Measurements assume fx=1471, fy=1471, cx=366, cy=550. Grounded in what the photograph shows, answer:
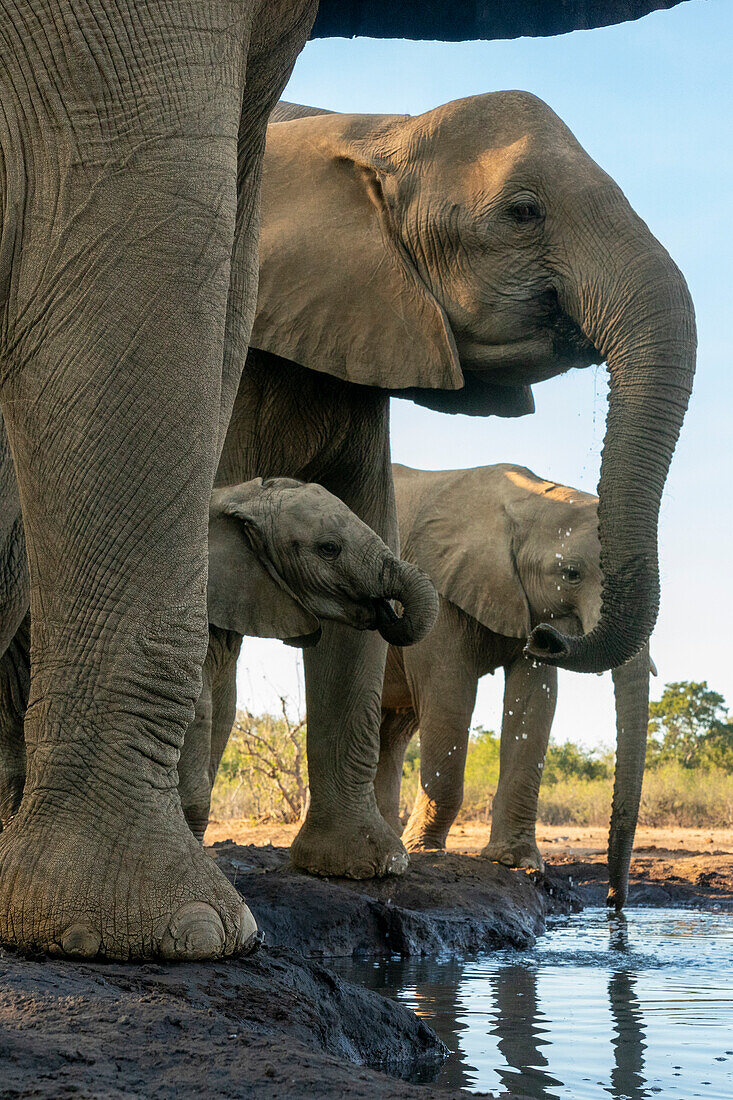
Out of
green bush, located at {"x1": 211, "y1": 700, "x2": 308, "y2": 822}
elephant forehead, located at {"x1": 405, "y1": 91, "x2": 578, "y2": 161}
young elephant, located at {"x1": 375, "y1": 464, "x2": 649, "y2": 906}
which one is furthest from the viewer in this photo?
green bush, located at {"x1": 211, "y1": 700, "x2": 308, "y2": 822}

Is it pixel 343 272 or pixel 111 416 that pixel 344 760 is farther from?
pixel 111 416

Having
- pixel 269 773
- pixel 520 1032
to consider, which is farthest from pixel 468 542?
pixel 269 773

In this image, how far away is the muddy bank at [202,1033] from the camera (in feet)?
4.57

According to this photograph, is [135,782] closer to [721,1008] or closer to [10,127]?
[10,127]

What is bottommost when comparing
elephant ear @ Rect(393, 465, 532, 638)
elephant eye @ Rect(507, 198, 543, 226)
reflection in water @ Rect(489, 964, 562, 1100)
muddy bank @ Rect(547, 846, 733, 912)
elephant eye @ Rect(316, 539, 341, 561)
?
reflection in water @ Rect(489, 964, 562, 1100)

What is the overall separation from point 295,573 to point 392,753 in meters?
3.86

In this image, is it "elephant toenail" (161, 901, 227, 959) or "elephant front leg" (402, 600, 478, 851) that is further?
"elephant front leg" (402, 600, 478, 851)

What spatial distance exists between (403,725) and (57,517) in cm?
586

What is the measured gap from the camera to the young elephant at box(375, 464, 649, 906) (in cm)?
609

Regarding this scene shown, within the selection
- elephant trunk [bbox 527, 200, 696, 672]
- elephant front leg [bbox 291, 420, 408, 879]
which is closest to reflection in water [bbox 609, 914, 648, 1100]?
elephant trunk [bbox 527, 200, 696, 672]

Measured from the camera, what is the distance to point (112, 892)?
2006 millimetres

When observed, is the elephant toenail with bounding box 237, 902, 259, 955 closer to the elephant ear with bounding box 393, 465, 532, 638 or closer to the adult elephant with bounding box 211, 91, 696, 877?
the adult elephant with bounding box 211, 91, 696, 877

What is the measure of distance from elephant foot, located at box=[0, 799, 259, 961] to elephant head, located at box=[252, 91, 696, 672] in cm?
212

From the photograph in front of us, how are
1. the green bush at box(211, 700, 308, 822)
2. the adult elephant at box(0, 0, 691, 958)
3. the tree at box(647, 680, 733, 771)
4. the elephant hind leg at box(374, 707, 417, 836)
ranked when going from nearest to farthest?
the adult elephant at box(0, 0, 691, 958) → the elephant hind leg at box(374, 707, 417, 836) → the green bush at box(211, 700, 308, 822) → the tree at box(647, 680, 733, 771)
